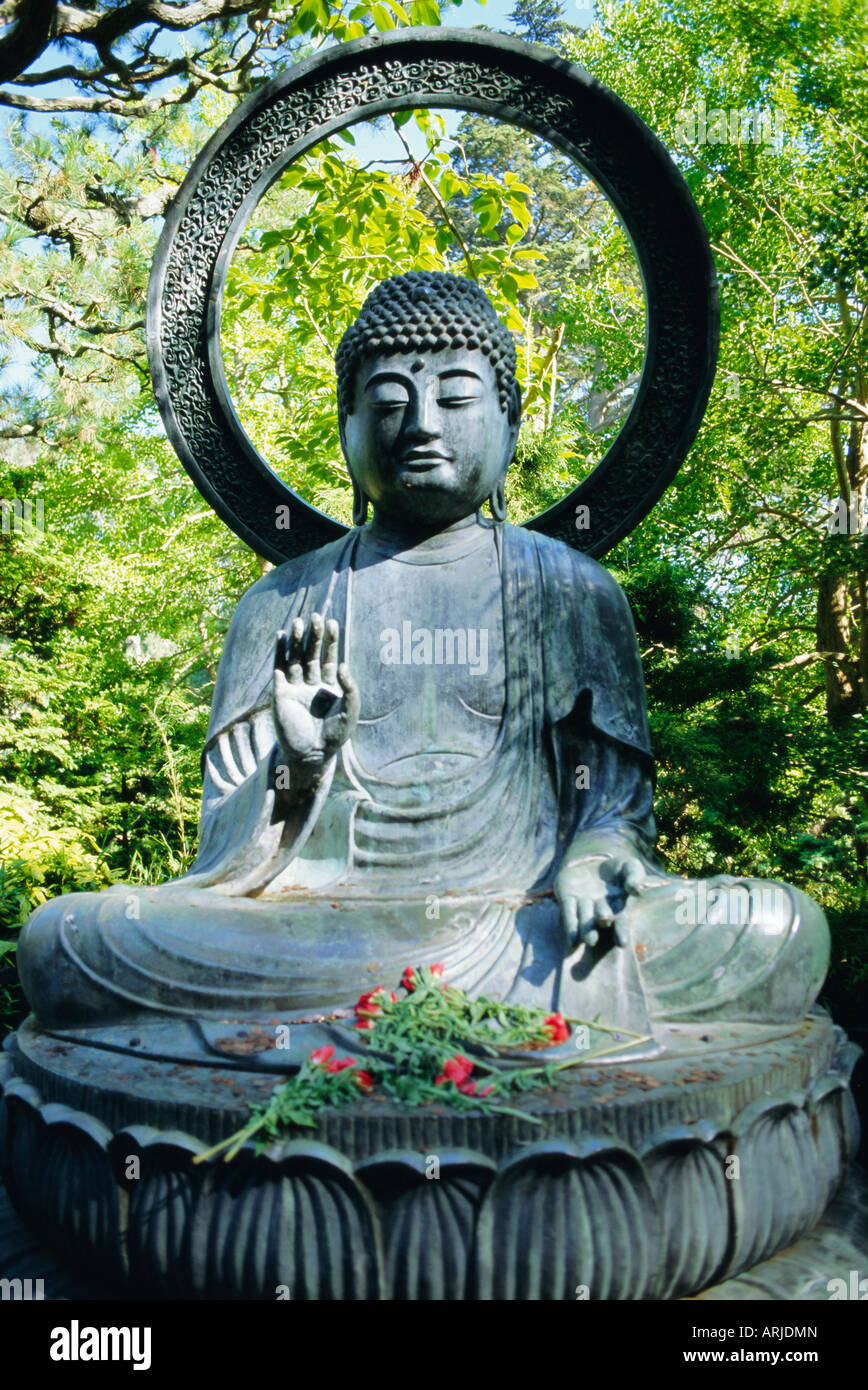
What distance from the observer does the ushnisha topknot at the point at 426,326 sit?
3.96 m

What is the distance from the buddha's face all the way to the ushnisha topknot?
4 centimetres

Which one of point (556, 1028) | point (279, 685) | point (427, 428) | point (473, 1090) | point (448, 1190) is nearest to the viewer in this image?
point (448, 1190)

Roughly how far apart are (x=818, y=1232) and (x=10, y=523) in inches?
288

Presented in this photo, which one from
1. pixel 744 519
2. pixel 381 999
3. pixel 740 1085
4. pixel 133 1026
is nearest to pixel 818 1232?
pixel 740 1085

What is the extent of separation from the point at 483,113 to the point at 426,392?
1.29 m

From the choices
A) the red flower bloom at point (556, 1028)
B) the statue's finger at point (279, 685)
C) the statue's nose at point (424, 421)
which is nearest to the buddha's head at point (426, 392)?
the statue's nose at point (424, 421)

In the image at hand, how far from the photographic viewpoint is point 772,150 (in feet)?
29.3

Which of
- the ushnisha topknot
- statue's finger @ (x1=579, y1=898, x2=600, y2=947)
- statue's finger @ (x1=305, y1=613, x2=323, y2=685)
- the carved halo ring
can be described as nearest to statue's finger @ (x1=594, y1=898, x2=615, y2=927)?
statue's finger @ (x1=579, y1=898, x2=600, y2=947)

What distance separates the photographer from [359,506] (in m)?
4.37

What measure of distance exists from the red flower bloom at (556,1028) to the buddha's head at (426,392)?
1949 millimetres

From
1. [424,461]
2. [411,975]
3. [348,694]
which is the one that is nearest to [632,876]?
[411,975]

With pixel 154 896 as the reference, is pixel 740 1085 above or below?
below

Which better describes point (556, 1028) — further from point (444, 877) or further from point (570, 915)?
point (444, 877)

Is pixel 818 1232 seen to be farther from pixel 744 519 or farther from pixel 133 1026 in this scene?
pixel 744 519
